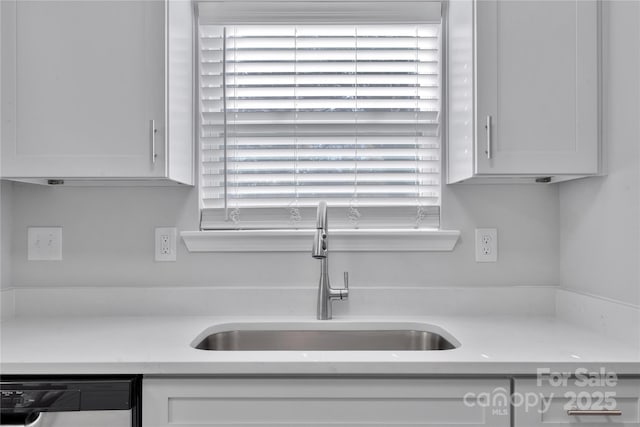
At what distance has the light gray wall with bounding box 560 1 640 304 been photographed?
134 centimetres

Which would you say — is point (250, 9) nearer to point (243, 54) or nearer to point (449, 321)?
point (243, 54)

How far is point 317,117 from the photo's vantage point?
183cm

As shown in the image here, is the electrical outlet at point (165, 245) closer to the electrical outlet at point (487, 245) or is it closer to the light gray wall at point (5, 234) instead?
the light gray wall at point (5, 234)

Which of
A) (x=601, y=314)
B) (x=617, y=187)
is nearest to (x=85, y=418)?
(x=601, y=314)

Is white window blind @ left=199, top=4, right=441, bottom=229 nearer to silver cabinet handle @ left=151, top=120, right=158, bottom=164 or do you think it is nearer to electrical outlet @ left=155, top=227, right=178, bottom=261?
electrical outlet @ left=155, top=227, right=178, bottom=261

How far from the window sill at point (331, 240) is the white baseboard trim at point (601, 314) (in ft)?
1.47

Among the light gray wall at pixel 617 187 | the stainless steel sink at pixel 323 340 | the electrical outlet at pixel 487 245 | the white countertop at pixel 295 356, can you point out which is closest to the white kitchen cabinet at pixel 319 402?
the white countertop at pixel 295 356

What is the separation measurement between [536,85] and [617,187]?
401mm

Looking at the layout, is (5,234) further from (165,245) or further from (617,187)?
(617,187)

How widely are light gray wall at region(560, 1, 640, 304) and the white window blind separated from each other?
0.55m

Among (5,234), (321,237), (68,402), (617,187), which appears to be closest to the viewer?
(68,402)

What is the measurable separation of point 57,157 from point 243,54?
0.79m

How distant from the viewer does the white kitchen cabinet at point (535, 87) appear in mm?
1441

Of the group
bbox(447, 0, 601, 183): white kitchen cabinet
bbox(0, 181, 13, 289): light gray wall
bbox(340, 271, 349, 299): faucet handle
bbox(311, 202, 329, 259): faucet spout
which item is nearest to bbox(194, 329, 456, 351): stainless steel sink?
bbox(340, 271, 349, 299): faucet handle
